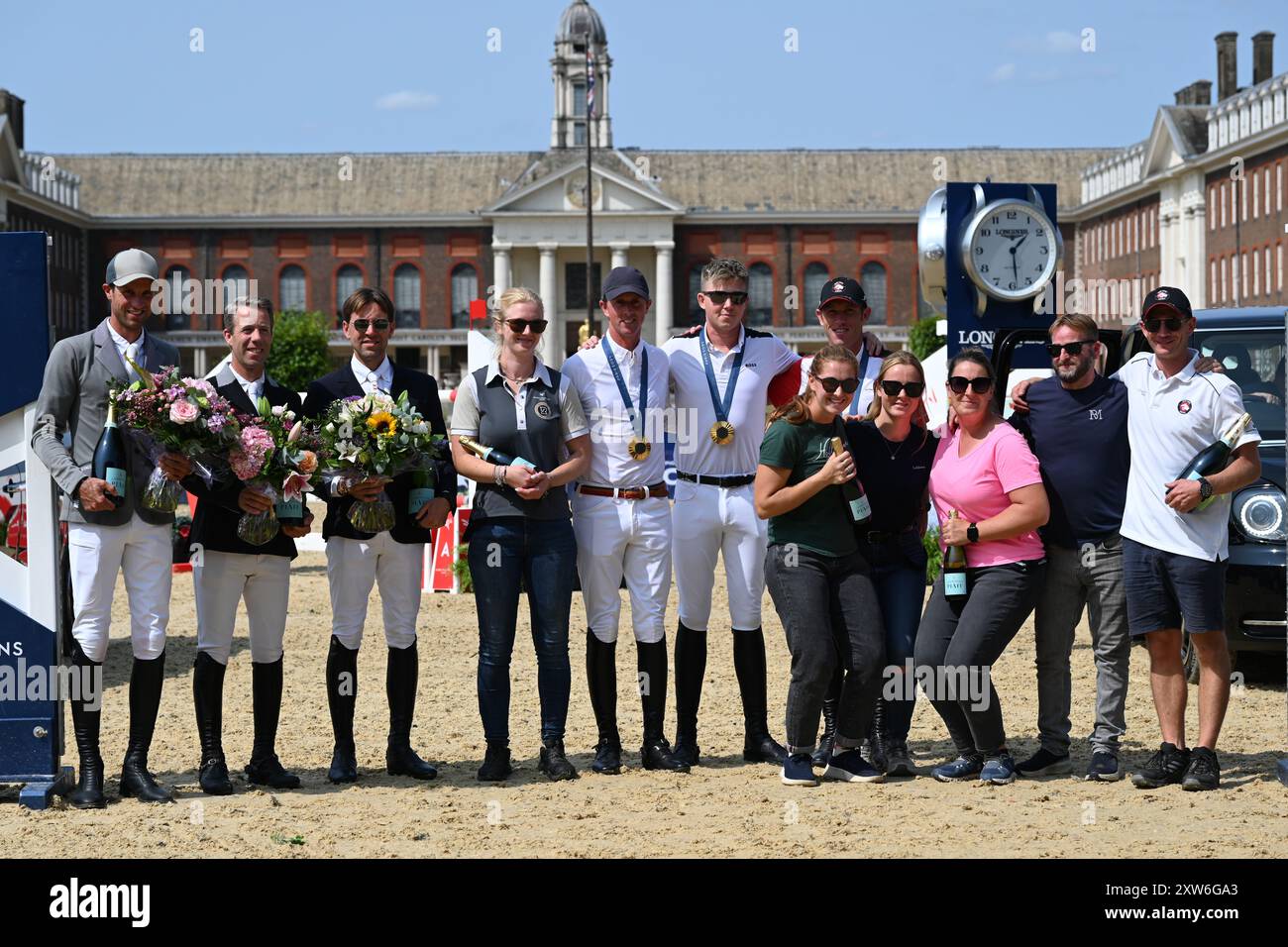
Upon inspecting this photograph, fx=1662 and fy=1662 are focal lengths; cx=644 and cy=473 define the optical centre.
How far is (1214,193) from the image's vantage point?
63344mm

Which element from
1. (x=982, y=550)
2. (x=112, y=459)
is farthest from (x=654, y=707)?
(x=112, y=459)

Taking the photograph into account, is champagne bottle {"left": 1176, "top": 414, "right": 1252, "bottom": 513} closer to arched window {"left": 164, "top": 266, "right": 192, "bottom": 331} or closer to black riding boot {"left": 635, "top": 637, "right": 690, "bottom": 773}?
black riding boot {"left": 635, "top": 637, "right": 690, "bottom": 773}

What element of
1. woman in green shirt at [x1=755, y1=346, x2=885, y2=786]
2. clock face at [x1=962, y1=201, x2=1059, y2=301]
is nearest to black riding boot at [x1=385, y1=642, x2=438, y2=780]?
woman in green shirt at [x1=755, y1=346, x2=885, y2=786]

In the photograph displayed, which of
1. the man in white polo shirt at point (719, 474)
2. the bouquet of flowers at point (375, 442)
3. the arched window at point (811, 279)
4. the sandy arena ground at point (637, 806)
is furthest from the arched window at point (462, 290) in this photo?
the bouquet of flowers at point (375, 442)

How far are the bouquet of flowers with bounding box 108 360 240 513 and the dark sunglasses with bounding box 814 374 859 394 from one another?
256 cm

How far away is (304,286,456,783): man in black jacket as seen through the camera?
7641mm

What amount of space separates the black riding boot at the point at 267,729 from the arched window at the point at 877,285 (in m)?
73.1

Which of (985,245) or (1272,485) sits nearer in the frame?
(1272,485)

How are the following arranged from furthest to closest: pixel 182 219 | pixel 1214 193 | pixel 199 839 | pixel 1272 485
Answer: pixel 182 219
pixel 1214 193
pixel 1272 485
pixel 199 839

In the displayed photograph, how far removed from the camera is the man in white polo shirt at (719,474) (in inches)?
312

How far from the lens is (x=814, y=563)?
7.47m

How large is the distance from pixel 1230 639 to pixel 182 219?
74367 millimetres
